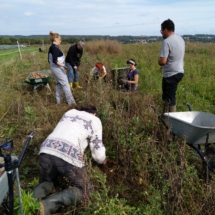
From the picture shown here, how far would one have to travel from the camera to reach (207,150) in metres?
3.17

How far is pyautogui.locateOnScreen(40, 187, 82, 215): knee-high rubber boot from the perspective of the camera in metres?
2.51

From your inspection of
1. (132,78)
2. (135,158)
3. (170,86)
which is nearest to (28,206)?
(135,158)

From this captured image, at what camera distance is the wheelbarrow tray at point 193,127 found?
2.83 meters

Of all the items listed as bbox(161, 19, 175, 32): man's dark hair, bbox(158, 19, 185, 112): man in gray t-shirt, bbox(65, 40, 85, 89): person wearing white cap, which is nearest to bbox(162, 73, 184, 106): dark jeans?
bbox(158, 19, 185, 112): man in gray t-shirt

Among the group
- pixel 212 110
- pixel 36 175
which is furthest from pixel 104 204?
pixel 212 110

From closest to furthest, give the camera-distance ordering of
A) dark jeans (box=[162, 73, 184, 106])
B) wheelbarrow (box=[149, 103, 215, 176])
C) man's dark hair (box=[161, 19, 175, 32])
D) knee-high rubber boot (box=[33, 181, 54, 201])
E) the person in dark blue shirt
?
knee-high rubber boot (box=[33, 181, 54, 201]), wheelbarrow (box=[149, 103, 215, 176]), man's dark hair (box=[161, 19, 175, 32]), dark jeans (box=[162, 73, 184, 106]), the person in dark blue shirt

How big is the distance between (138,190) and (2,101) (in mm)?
4404

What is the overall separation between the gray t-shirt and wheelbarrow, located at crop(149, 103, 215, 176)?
115cm

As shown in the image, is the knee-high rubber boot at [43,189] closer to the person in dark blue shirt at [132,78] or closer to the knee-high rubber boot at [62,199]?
the knee-high rubber boot at [62,199]

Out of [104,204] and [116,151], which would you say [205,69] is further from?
[104,204]

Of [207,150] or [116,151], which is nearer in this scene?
[207,150]

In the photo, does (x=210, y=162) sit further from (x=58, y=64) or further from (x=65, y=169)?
(x=58, y=64)

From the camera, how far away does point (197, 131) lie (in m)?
2.87

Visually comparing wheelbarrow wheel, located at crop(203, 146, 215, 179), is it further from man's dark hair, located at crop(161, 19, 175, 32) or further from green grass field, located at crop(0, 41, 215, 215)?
man's dark hair, located at crop(161, 19, 175, 32)
